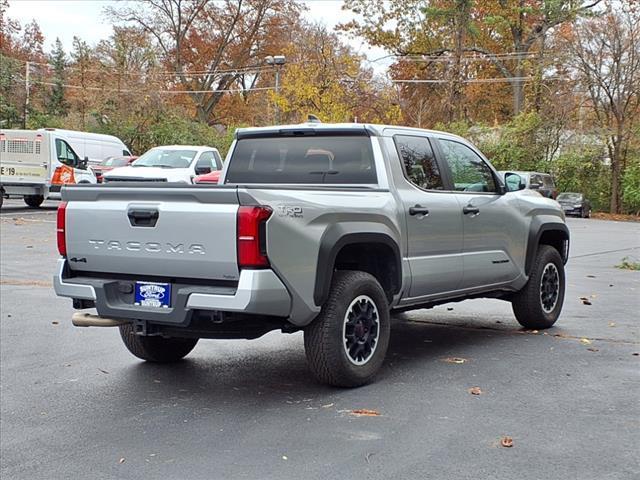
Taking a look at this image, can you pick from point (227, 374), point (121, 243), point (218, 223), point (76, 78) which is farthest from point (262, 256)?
point (76, 78)

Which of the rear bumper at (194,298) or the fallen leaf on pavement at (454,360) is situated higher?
the rear bumper at (194,298)

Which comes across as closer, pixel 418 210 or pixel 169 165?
pixel 418 210

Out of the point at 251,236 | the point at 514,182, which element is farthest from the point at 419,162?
the point at 251,236

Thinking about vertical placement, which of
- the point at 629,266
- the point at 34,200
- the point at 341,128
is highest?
the point at 341,128

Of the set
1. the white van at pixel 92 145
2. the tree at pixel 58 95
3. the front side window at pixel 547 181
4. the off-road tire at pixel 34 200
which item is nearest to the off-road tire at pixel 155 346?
the white van at pixel 92 145

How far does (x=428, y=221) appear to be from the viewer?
6938 millimetres

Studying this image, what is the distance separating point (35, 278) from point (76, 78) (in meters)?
41.9

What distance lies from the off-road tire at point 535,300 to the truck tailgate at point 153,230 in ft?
13.0

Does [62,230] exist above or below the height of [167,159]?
below

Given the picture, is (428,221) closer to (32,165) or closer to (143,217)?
(143,217)

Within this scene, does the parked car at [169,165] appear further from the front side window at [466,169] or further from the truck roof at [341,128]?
the truck roof at [341,128]

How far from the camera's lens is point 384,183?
670 centimetres

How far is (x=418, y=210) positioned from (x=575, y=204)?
34.0m

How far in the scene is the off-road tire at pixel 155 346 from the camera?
6.96 m
